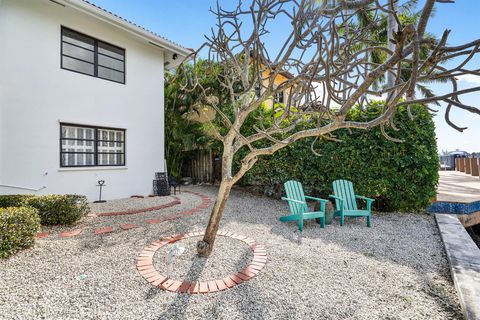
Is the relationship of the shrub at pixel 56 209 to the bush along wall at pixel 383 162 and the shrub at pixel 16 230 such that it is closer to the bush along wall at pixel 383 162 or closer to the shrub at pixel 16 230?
the shrub at pixel 16 230

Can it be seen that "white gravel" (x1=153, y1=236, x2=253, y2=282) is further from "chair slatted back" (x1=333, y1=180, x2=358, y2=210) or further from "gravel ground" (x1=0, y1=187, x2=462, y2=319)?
"chair slatted back" (x1=333, y1=180, x2=358, y2=210)

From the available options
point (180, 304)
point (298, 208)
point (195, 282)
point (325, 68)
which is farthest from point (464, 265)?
point (180, 304)

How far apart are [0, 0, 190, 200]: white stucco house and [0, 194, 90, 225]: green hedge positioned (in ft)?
5.56

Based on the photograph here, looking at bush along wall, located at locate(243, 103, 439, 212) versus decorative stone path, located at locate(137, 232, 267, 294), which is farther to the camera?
bush along wall, located at locate(243, 103, 439, 212)

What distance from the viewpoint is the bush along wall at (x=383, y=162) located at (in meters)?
6.11

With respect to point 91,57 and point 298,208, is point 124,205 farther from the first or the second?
point 91,57

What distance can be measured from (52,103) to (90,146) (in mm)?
1545

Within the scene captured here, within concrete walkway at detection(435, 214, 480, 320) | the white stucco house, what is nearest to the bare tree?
concrete walkway at detection(435, 214, 480, 320)

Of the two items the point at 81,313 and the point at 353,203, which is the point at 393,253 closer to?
the point at 353,203

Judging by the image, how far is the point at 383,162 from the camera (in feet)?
21.1

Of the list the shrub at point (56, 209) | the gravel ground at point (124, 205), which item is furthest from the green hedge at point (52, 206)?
the gravel ground at point (124, 205)

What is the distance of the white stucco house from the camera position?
6.16 m

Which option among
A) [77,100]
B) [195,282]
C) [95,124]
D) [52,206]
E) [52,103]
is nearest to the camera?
[195,282]

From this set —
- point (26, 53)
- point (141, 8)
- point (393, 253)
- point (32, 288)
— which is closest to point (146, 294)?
point (32, 288)
